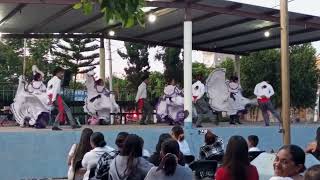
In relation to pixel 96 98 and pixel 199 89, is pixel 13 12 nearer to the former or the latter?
pixel 96 98

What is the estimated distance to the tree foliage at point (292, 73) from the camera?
90.9 feet

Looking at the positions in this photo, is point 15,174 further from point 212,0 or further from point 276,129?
point 276,129

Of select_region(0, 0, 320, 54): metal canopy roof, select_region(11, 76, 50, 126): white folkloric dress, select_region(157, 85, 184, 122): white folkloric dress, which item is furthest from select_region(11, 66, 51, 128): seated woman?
select_region(157, 85, 184, 122): white folkloric dress

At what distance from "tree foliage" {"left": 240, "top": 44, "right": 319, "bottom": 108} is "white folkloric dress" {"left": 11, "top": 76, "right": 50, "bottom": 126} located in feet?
46.2

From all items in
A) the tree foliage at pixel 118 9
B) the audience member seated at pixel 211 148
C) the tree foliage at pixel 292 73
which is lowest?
the audience member seated at pixel 211 148

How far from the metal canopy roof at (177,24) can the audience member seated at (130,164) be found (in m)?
8.86

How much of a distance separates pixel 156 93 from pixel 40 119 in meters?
8.18

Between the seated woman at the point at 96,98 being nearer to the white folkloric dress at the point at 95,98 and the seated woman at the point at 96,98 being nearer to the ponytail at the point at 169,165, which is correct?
the white folkloric dress at the point at 95,98

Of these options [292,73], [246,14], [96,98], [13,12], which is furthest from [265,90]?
[292,73]

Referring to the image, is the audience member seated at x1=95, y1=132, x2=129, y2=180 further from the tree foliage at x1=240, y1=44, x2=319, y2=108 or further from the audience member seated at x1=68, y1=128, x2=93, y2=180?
the tree foliage at x1=240, y1=44, x2=319, y2=108

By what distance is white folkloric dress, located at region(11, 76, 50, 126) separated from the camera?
589 inches

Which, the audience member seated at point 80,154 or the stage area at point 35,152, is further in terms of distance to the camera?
the stage area at point 35,152

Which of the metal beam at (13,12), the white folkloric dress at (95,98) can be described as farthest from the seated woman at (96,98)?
the metal beam at (13,12)

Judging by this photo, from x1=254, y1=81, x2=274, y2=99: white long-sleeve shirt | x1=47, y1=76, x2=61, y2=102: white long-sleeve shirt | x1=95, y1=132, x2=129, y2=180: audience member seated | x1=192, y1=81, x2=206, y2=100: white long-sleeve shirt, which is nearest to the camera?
x1=95, y1=132, x2=129, y2=180: audience member seated
